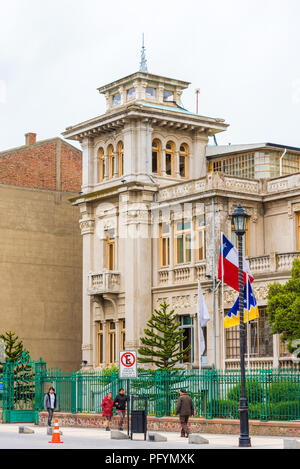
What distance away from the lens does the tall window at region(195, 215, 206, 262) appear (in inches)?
1875

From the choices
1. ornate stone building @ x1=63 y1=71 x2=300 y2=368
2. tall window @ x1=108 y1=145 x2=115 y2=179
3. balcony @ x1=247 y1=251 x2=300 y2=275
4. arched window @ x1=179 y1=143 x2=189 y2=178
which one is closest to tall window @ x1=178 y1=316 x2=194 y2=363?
ornate stone building @ x1=63 y1=71 x2=300 y2=368

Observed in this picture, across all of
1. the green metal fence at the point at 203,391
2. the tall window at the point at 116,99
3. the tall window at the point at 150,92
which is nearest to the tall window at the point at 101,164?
the tall window at the point at 116,99

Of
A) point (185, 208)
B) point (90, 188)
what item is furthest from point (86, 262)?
point (185, 208)

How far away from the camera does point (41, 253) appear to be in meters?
60.3

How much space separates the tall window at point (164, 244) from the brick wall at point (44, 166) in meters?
13.4

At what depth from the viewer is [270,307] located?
3641cm

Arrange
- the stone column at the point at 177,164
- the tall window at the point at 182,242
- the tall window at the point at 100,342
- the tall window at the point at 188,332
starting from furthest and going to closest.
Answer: the stone column at the point at 177,164 < the tall window at the point at 100,342 < the tall window at the point at 182,242 < the tall window at the point at 188,332

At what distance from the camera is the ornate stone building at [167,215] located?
46000 millimetres

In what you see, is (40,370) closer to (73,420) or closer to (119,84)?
(73,420)

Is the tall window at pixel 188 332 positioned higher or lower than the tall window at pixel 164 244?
lower

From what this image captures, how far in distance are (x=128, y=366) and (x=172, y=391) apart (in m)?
5.66

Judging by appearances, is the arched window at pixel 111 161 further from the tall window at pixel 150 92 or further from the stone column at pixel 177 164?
the tall window at pixel 150 92

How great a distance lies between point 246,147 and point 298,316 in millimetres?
17751

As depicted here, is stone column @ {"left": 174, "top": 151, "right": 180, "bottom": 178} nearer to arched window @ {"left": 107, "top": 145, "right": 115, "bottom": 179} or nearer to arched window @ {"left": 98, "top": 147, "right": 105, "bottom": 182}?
arched window @ {"left": 107, "top": 145, "right": 115, "bottom": 179}
